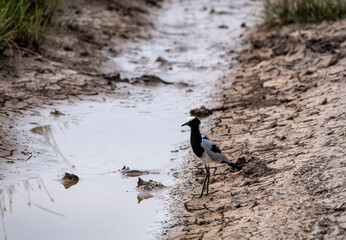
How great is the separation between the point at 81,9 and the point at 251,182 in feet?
23.6

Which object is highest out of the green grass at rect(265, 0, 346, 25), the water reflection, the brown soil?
the green grass at rect(265, 0, 346, 25)

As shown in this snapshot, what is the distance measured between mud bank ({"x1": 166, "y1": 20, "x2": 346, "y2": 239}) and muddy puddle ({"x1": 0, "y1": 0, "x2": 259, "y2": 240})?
332mm

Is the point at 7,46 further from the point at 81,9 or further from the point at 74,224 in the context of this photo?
the point at 74,224

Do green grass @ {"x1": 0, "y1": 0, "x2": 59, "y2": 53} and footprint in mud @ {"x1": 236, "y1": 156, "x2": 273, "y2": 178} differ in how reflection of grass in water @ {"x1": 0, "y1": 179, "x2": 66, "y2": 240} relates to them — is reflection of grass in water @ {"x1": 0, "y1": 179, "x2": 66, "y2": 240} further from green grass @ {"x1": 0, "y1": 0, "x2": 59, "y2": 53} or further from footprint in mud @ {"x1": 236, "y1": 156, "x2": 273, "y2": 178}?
green grass @ {"x1": 0, "y1": 0, "x2": 59, "y2": 53}

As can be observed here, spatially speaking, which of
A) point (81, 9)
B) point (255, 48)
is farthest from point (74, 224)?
point (81, 9)

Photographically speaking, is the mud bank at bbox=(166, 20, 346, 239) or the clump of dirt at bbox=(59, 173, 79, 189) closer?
the mud bank at bbox=(166, 20, 346, 239)

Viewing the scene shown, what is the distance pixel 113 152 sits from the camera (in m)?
6.03

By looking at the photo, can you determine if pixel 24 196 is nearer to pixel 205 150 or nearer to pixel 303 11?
pixel 205 150

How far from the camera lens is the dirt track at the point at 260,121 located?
13.6 feet

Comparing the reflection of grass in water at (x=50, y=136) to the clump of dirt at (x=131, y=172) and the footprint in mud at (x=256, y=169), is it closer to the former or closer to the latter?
the clump of dirt at (x=131, y=172)

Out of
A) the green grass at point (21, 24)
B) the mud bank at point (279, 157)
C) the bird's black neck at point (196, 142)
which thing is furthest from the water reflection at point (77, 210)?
the green grass at point (21, 24)

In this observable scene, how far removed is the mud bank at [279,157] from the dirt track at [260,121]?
11 millimetres

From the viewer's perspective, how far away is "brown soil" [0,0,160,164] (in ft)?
22.3

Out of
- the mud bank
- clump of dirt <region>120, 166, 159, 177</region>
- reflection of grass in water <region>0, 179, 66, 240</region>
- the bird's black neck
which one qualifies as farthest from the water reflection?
the bird's black neck
